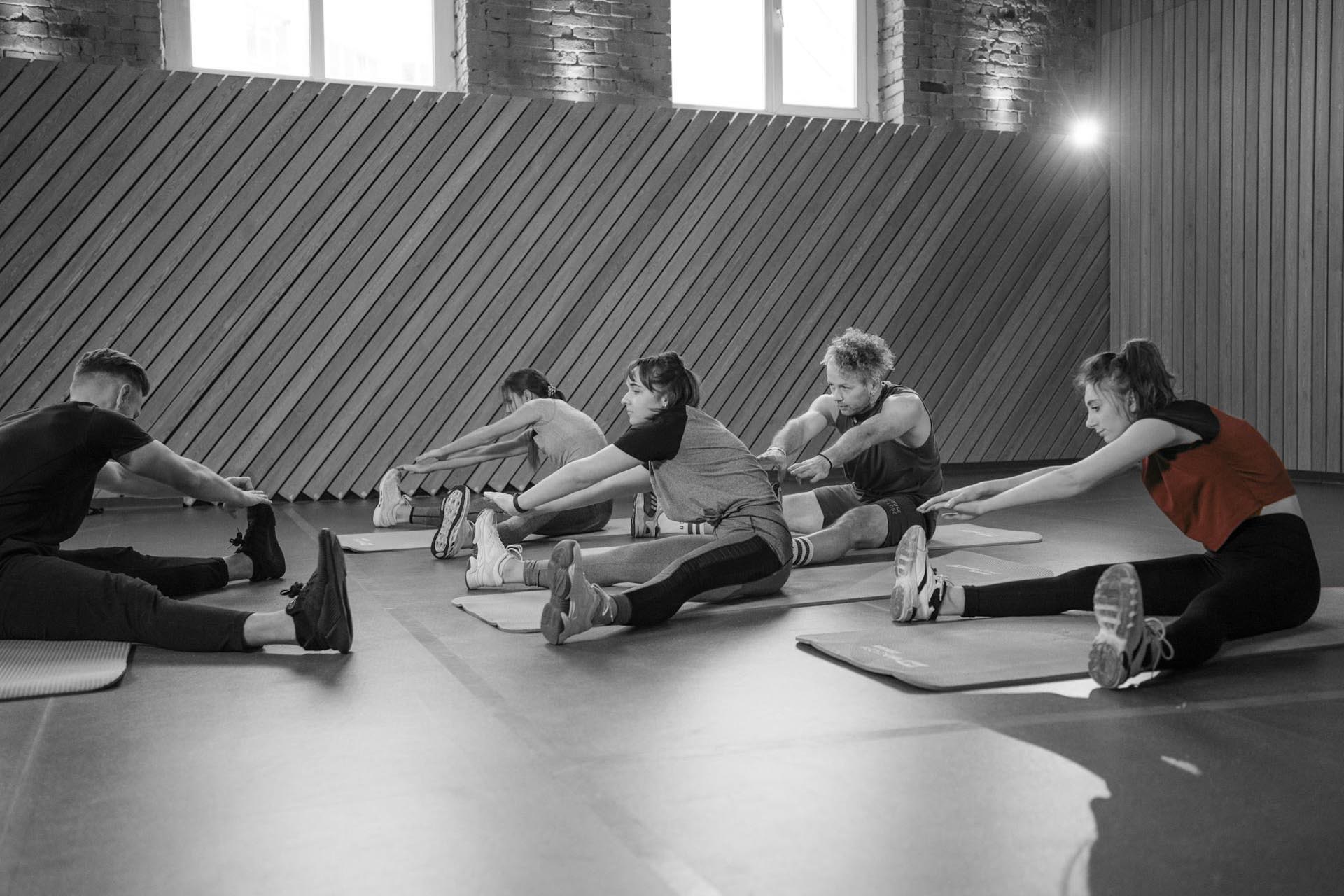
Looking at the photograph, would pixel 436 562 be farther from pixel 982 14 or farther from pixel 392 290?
pixel 982 14

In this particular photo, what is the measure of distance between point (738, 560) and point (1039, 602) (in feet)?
2.62

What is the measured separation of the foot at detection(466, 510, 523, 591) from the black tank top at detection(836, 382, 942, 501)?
1.40 m

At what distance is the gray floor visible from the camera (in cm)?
162

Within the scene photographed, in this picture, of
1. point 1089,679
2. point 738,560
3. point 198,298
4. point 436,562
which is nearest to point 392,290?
point 198,298

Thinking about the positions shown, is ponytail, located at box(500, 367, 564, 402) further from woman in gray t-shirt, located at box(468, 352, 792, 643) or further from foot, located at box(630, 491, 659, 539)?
woman in gray t-shirt, located at box(468, 352, 792, 643)

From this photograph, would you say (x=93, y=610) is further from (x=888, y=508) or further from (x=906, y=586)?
(x=888, y=508)

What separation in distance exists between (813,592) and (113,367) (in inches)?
83.8

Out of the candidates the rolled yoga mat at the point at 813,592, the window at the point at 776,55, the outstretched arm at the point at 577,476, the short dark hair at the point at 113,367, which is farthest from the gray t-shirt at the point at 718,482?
the window at the point at 776,55

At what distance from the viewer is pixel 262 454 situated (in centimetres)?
735

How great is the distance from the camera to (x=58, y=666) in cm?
273

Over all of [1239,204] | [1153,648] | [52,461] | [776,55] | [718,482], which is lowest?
[1153,648]

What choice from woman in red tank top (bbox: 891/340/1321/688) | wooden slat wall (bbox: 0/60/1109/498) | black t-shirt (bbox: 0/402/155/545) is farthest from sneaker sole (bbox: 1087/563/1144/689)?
wooden slat wall (bbox: 0/60/1109/498)

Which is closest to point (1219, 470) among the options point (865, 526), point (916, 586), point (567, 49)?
point (916, 586)

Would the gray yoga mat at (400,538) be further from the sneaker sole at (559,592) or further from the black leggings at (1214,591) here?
the black leggings at (1214,591)
